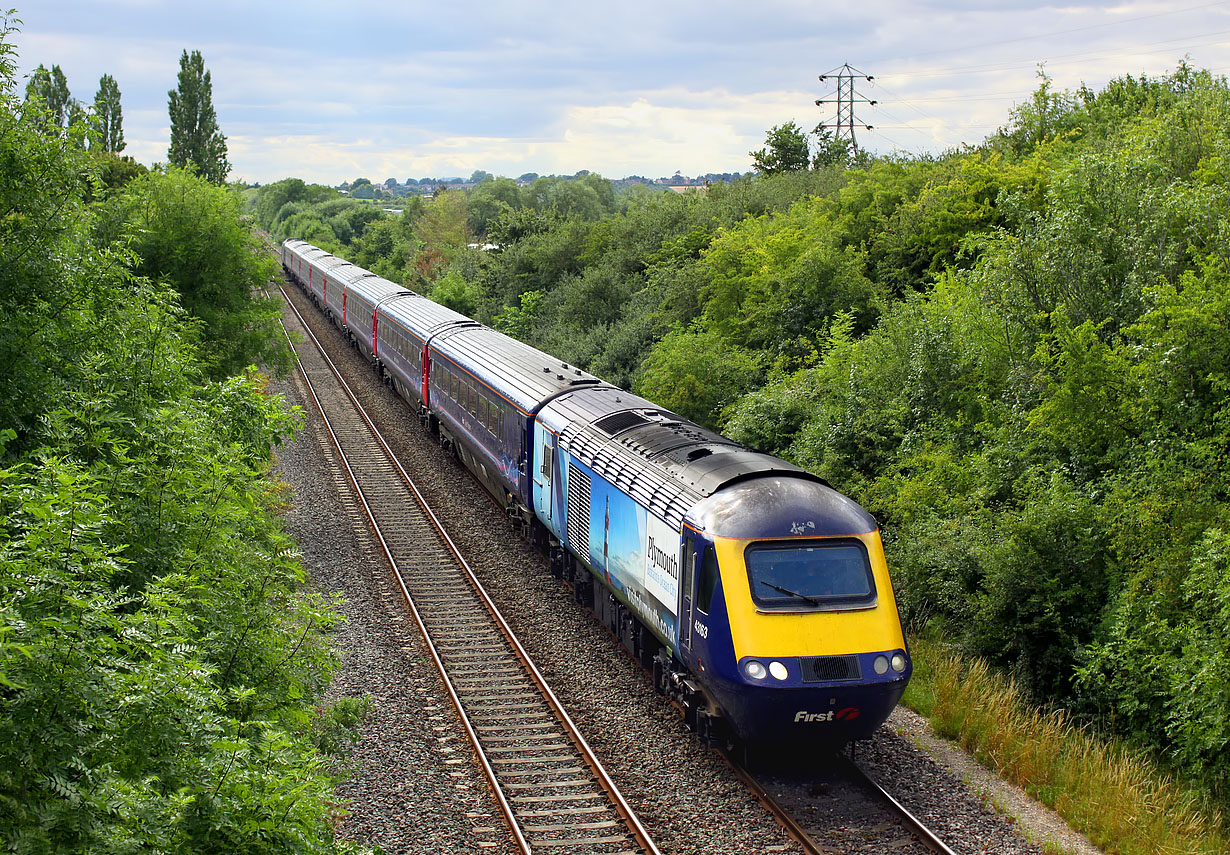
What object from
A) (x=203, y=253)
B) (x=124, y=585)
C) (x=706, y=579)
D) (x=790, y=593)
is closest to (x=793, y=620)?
(x=790, y=593)

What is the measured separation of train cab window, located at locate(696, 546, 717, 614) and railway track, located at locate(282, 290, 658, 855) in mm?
2187

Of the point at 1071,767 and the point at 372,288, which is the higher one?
the point at 372,288

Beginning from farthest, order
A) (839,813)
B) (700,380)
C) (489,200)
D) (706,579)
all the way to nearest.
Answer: (489,200) < (700,380) < (706,579) < (839,813)

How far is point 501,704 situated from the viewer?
12.4 metres

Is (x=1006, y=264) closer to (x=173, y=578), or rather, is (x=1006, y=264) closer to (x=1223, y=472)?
(x=1223, y=472)

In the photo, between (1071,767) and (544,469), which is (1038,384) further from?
(544,469)

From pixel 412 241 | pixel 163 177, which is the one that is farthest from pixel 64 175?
pixel 412 241

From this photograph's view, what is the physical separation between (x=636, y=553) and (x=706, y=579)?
2103 millimetres

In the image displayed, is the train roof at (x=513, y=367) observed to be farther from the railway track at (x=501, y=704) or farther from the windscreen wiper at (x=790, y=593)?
the windscreen wiper at (x=790, y=593)

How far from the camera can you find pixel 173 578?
675 cm

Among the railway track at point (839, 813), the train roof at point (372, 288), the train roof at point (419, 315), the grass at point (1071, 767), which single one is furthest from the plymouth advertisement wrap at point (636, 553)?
the train roof at point (372, 288)

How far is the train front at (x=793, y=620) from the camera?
9445 mm

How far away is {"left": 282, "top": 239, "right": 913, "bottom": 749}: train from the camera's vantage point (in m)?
9.52

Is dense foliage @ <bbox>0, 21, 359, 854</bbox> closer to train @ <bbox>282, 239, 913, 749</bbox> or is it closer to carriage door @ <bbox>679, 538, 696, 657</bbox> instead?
carriage door @ <bbox>679, 538, 696, 657</bbox>
